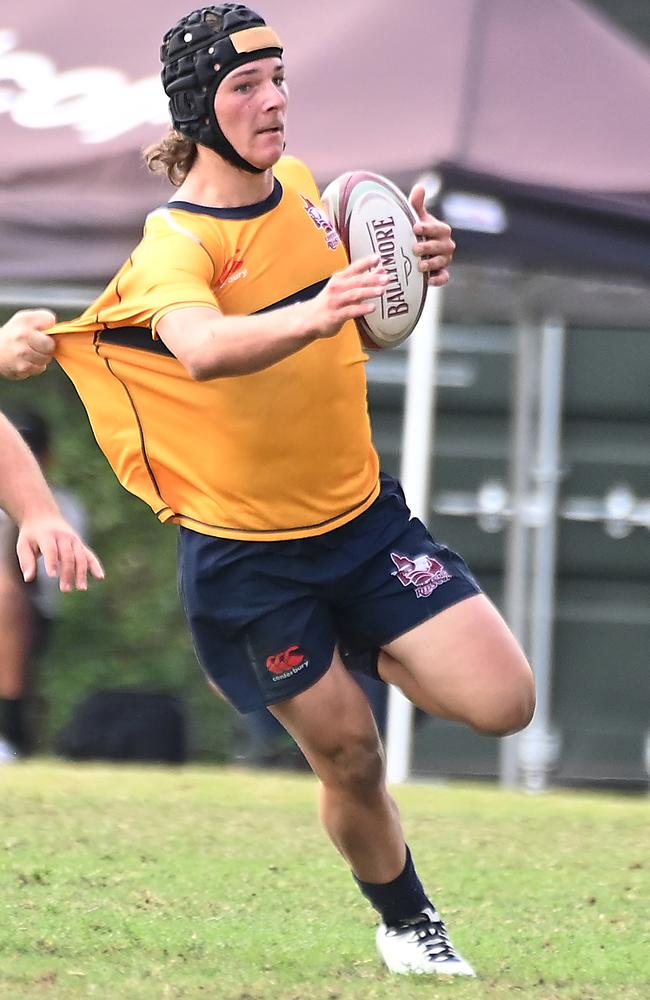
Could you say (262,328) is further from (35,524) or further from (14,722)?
(14,722)

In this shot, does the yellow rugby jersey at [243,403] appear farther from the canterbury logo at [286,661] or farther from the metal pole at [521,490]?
the metal pole at [521,490]

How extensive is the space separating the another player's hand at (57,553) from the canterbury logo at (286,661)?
2.01ft

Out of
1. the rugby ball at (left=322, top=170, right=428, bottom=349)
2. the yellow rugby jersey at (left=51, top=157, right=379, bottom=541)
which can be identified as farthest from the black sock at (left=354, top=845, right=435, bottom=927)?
the rugby ball at (left=322, top=170, right=428, bottom=349)

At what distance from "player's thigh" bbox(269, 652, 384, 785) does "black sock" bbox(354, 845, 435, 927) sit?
0.89 feet

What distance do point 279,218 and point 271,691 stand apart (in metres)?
1.08

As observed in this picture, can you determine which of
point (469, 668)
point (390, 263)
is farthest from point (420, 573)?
point (390, 263)

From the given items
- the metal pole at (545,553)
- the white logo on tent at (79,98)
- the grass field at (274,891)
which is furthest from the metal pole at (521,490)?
the white logo on tent at (79,98)

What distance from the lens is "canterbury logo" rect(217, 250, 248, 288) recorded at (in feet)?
14.1

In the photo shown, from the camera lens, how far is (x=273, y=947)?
475cm

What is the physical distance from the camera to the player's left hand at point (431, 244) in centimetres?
468

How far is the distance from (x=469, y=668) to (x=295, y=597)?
1.40ft

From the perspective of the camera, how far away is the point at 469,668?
4.38 meters

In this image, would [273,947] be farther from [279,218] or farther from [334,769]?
[279,218]

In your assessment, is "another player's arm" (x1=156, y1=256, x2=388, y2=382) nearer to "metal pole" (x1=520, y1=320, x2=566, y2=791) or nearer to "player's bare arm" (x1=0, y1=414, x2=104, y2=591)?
"player's bare arm" (x1=0, y1=414, x2=104, y2=591)
